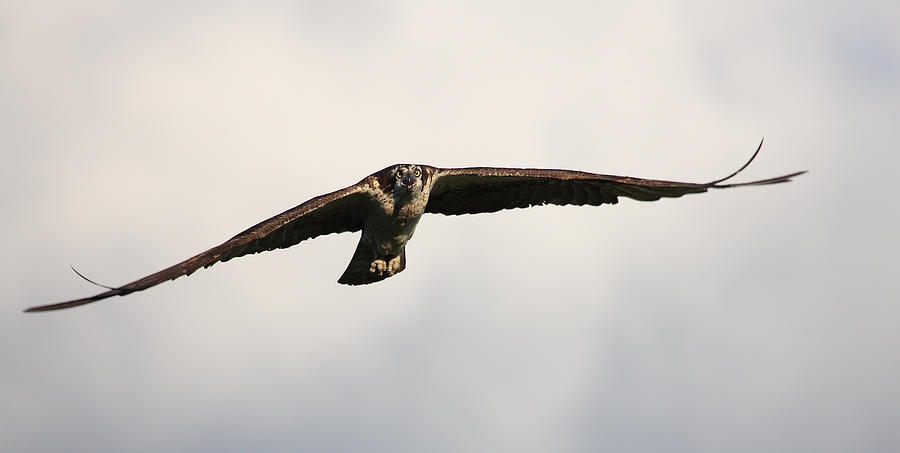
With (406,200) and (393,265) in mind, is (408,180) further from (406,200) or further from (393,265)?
(393,265)

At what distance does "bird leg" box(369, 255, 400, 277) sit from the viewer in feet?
58.2

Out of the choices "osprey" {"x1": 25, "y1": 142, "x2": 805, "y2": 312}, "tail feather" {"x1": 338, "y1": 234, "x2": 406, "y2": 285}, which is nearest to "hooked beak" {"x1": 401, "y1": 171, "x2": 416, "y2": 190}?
"osprey" {"x1": 25, "y1": 142, "x2": 805, "y2": 312}

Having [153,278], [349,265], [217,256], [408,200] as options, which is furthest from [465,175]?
[153,278]

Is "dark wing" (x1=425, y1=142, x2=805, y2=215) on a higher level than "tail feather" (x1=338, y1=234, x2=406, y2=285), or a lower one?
higher

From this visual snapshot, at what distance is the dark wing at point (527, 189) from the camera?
17047mm

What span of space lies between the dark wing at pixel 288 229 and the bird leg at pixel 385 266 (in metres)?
0.60

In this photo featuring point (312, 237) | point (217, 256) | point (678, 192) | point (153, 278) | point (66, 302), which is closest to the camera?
point (66, 302)

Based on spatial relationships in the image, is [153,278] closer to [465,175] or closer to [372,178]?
[372,178]

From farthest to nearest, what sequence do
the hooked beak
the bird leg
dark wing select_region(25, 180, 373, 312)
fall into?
the bird leg
the hooked beak
dark wing select_region(25, 180, 373, 312)

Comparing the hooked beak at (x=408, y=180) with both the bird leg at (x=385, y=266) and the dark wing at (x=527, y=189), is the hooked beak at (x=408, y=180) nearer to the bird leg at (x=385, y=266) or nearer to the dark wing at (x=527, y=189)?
the dark wing at (x=527, y=189)

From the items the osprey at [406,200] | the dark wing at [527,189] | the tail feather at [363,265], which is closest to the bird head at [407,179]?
the osprey at [406,200]

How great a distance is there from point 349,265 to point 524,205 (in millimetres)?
2551

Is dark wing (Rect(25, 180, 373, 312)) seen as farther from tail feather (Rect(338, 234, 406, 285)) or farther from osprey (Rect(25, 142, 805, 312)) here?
tail feather (Rect(338, 234, 406, 285))

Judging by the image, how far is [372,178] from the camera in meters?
17.0
